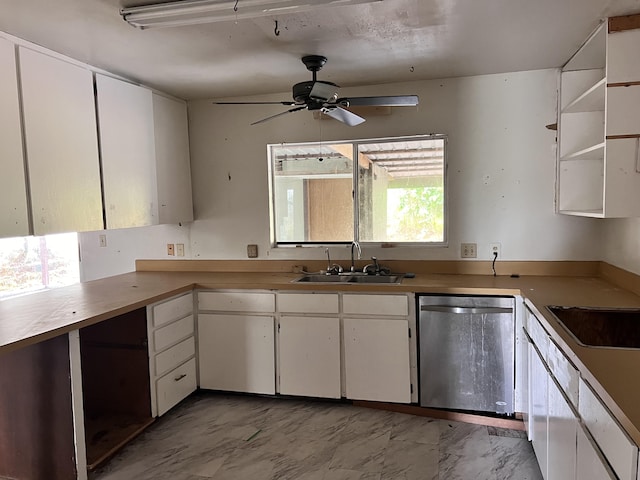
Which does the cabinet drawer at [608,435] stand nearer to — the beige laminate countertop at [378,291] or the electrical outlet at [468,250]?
the beige laminate countertop at [378,291]

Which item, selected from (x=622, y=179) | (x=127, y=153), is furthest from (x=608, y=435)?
(x=127, y=153)

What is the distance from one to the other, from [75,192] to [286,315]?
4.98ft

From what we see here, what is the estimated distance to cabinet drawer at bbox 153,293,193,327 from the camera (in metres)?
2.79

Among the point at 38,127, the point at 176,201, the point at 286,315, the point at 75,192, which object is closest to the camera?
the point at 38,127

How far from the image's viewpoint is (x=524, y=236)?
3.18 m

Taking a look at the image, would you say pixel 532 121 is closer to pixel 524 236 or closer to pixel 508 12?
A: pixel 524 236

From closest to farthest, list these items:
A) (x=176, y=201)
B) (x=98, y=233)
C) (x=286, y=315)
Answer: (x=286, y=315), (x=176, y=201), (x=98, y=233)

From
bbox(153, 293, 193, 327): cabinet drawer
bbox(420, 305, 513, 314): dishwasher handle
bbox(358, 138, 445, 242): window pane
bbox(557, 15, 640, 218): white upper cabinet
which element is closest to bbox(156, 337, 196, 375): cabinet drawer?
bbox(153, 293, 193, 327): cabinet drawer

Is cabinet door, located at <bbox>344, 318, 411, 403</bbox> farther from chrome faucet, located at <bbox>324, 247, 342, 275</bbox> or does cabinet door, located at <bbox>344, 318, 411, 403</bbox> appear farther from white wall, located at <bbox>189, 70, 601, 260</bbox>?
white wall, located at <bbox>189, 70, 601, 260</bbox>

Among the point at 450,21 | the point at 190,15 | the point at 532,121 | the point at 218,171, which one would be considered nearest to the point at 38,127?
the point at 190,15

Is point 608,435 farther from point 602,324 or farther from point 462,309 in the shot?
point 462,309

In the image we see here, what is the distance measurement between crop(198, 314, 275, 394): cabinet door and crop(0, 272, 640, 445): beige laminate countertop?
0.26 metres

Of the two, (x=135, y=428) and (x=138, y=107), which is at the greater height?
(x=138, y=107)

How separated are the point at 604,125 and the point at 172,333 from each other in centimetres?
279
